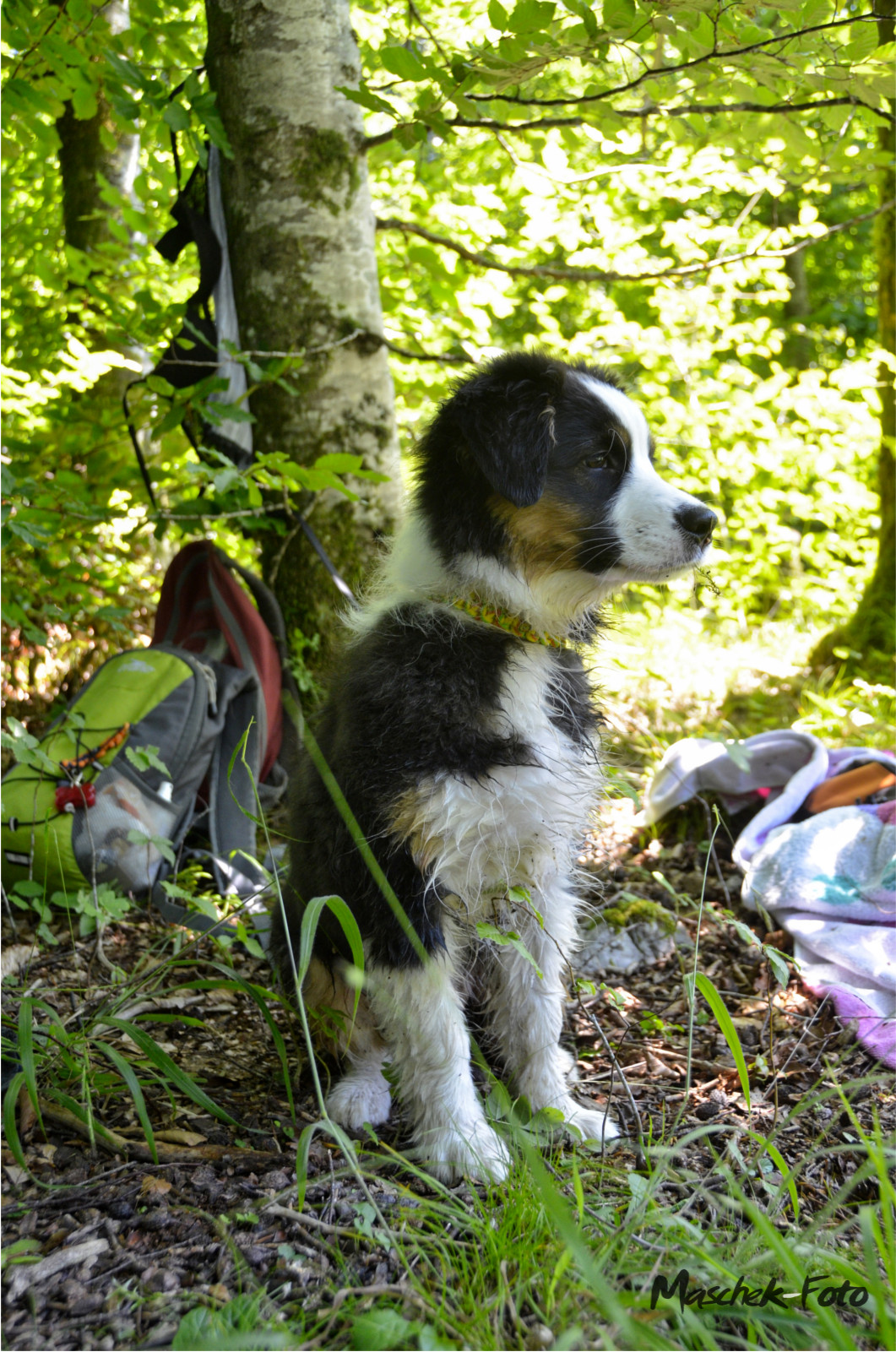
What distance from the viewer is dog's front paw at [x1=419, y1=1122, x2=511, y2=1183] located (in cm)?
186

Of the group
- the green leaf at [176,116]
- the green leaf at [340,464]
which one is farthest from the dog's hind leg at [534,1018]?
the green leaf at [176,116]

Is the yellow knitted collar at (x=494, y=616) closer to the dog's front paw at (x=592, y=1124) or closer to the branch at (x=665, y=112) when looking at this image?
the dog's front paw at (x=592, y=1124)

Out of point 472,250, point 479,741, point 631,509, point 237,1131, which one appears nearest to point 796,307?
point 472,250

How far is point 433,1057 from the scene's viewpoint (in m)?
1.99

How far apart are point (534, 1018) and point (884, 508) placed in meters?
4.30

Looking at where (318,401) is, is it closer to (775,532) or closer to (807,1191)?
(807,1191)

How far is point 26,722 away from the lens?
4781 mm

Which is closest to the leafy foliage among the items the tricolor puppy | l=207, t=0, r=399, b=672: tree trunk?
l=207, t=0, r=399, b=672: tree trunk

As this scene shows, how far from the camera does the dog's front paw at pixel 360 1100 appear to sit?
7.13ft

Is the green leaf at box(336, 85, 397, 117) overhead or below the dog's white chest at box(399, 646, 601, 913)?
overhead

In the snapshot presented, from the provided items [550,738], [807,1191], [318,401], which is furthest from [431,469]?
[807,1191]

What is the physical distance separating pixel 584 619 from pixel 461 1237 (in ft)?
4.60

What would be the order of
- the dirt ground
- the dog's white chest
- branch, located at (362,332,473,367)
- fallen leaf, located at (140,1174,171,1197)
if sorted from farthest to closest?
branch, located at (362,332,473,367) < the dog's white chest < fallen leaf, located at (140,1174,171,1197) < the dirt ground

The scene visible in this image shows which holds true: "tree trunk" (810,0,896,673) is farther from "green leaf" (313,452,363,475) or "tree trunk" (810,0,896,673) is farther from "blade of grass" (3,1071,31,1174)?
"blade of grass" (3,1071,31,1174)
